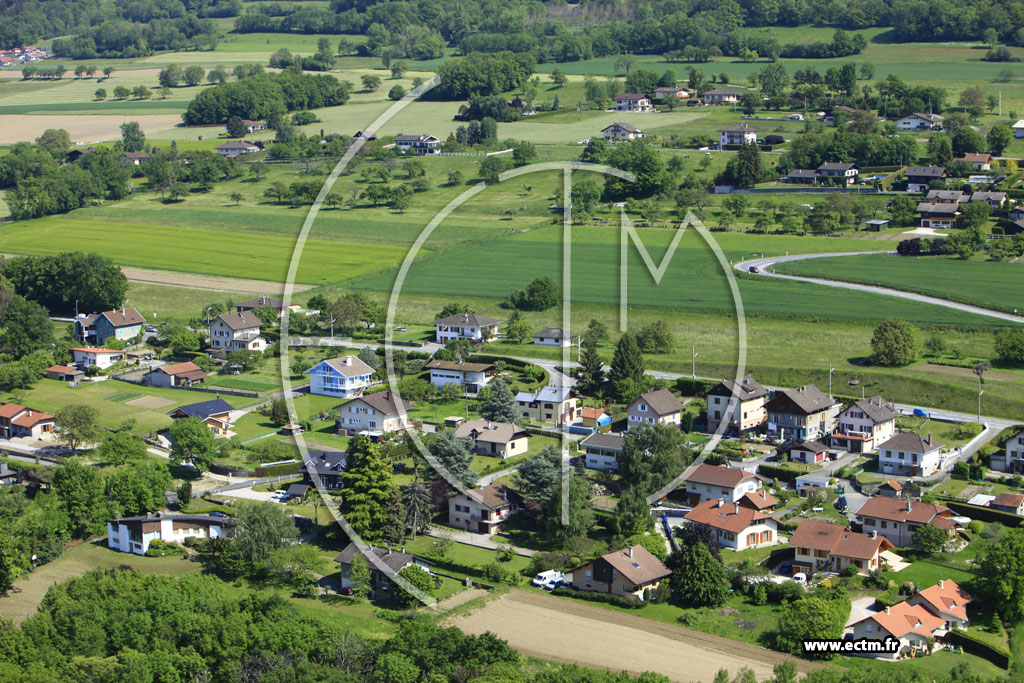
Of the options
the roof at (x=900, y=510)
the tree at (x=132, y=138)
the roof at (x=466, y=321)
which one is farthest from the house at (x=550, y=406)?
the tree at (x=132, y=138)

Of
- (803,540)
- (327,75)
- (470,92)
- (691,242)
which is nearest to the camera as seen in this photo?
(803,540)

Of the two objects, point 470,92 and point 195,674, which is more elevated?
point 470,92

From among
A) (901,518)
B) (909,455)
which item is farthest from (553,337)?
(901,518)

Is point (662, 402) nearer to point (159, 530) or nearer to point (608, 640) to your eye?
point (608, 640)

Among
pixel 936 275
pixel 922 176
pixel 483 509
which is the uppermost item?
pixel 922 176

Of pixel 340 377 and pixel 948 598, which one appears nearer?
pixel 948 598

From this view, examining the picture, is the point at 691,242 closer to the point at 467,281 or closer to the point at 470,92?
the point at 467,281

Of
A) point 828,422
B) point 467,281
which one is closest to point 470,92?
point 467,281
